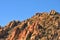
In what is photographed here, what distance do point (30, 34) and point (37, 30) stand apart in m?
4.07

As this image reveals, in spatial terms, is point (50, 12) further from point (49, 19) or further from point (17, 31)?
point (17, 31)

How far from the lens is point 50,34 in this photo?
574 feet

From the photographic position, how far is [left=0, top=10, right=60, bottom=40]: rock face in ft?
576

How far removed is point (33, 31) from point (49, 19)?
43.7ft

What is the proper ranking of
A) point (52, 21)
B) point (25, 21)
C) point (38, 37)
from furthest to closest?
point (25, 21) → point (52, 21) → point (38, 37)

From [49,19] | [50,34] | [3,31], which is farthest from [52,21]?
[3,31]

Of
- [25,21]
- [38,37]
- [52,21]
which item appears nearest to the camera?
[38,37]

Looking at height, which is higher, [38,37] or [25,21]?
[25,21]

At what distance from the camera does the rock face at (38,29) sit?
576ft

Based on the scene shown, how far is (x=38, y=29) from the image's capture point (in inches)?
7111

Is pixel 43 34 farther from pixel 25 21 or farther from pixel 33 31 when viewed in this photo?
pixel 25 21

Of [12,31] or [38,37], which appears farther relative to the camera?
[12,31]

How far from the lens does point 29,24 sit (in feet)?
632

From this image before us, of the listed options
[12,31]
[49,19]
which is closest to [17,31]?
[12,31]
